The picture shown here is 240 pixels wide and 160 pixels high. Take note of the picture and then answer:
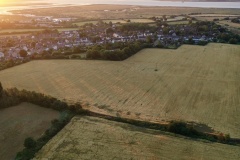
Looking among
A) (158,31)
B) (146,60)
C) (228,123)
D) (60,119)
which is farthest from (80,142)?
(158,31)

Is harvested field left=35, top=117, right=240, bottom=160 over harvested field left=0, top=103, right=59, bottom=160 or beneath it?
over

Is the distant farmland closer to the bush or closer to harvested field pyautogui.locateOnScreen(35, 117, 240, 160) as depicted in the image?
the bush

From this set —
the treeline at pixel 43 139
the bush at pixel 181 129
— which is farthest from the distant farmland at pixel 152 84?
the treeline at pixel 43 139

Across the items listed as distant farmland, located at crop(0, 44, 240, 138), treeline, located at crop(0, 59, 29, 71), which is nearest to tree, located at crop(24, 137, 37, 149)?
distant farmland, located at crop(0, 44, 240, 138)

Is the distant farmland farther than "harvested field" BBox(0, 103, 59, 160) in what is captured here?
Yes

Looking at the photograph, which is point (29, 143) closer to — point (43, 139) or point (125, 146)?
point (43, 139)

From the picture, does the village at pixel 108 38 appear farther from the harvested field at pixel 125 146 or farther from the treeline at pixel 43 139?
the harvested field at pixel 125 146
